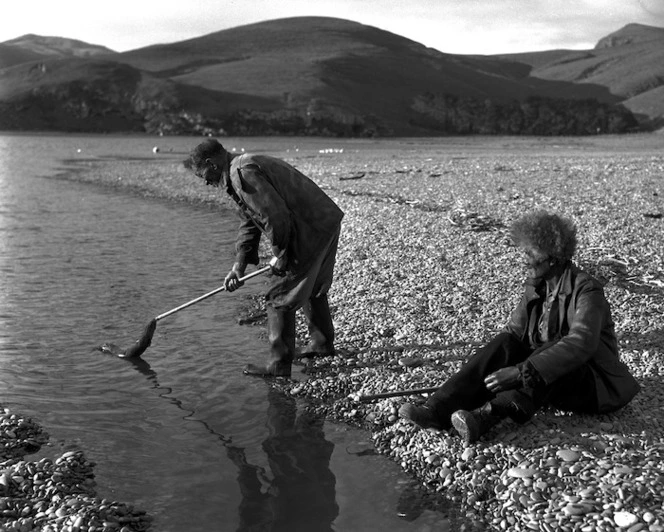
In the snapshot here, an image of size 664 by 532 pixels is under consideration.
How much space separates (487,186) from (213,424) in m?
15.1

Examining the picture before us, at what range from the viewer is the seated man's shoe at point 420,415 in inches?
228

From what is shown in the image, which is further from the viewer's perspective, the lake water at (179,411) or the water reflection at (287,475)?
the lake water at (179,411)

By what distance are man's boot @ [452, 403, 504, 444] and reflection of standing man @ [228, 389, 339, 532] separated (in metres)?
1.06

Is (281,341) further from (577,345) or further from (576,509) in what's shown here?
(576,509)

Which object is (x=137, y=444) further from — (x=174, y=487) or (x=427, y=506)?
(x=427, y=506)

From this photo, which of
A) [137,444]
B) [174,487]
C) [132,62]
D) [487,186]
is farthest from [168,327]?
[132,62]

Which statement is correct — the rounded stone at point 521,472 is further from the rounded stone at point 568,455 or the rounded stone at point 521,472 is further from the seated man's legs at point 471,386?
the seated man's legs at point 471,386

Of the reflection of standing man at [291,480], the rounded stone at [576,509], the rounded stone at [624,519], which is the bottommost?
the reflection of standing man at [291,480]

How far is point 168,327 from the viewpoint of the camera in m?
10.2

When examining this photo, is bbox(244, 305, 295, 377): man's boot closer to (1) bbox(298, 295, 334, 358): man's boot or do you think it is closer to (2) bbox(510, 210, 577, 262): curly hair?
(1) bbox(298, 295, 334, 358): man's boot

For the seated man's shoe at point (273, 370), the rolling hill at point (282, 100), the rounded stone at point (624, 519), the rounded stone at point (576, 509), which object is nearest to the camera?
the rounded stone at point (624, 519)

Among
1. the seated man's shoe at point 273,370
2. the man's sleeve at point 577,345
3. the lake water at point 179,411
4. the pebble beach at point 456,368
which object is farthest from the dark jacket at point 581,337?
the seated man's shoe at point 273,370

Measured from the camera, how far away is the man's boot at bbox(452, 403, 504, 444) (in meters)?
5.62

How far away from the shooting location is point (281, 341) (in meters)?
7.78
